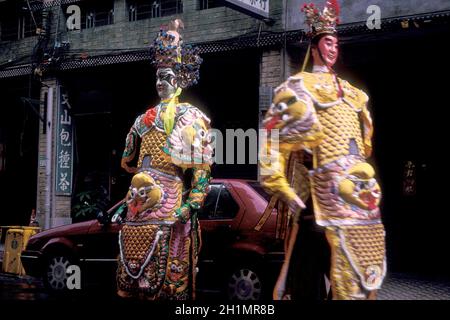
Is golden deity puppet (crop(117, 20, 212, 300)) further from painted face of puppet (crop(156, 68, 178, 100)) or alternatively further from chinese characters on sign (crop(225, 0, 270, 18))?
chinese characters on sign (crop(225, 0, 270, 18))

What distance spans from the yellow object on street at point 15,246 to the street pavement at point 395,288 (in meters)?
0.22

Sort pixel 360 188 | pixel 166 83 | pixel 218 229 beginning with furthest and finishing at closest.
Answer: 1. pixel 218 229
2. pixel 166 83
3. pixel 360 188

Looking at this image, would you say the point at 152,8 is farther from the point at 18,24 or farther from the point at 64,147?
the point at 18,24

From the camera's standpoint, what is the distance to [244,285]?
22.9 ft

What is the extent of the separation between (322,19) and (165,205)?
158cm

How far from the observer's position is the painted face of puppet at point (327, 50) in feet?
11.8

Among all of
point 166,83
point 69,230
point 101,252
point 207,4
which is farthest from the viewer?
point 207,4

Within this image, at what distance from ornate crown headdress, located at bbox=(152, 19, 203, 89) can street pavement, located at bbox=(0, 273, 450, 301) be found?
3.58 metres

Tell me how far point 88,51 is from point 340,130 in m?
10.9

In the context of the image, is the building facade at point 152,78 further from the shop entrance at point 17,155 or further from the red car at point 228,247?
the red car at point 228,247

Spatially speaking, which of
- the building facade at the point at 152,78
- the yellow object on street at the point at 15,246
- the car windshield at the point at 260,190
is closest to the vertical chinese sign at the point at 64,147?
the building facade at the point at 152,78

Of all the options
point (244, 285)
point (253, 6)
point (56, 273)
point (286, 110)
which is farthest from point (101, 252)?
point (286, 110)

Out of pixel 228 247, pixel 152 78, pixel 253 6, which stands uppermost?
pixel 253 6

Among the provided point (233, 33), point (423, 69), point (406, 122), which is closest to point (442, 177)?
point (406, 122)
